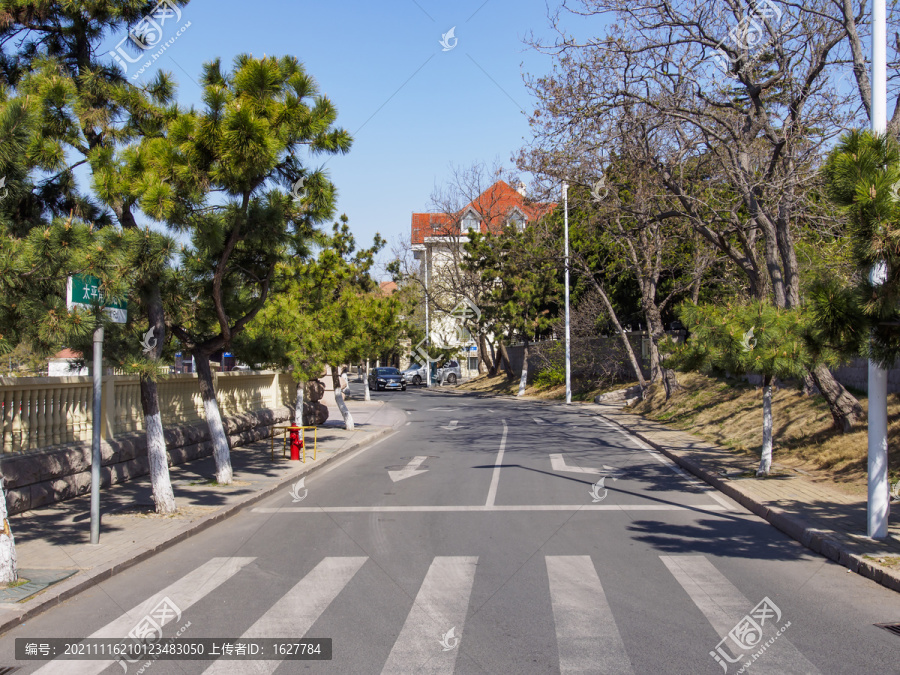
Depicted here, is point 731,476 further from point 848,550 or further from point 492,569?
point 492,569

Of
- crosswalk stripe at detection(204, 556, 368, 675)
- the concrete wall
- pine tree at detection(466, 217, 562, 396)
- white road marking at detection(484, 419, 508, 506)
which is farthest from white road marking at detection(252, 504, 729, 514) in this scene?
pine tree at detection(466, 217, 562, 396)

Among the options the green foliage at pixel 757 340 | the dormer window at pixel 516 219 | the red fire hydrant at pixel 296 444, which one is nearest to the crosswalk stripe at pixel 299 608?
the green foliage at pixel 757 340

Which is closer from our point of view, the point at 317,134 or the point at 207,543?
the point at 207,543

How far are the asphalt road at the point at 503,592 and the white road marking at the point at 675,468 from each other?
0.36ft

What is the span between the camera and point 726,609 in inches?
225

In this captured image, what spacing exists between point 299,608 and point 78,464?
6.03 m

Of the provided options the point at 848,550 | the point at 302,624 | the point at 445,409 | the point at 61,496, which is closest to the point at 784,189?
the point at 848,550

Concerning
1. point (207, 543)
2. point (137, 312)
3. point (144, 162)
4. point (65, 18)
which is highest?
point (65, 18)

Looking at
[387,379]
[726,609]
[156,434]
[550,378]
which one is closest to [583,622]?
[726,609]

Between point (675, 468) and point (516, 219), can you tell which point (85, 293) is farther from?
point (516, 219)

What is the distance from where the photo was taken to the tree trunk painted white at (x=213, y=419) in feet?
38.0

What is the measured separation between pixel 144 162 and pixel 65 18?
260 cm

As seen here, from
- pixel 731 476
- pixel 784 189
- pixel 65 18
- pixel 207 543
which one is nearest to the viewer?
pixel 207 543

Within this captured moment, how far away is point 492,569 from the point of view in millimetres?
6953
